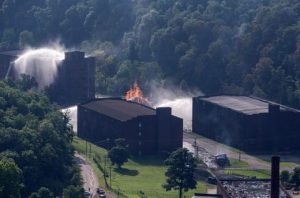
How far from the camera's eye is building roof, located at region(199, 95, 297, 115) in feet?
198

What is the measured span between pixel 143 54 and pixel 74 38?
12.6 meters

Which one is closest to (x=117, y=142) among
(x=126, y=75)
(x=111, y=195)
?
(x=111, y=195)

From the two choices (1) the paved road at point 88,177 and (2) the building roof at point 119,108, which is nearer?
(1) the paved road at point 88,177

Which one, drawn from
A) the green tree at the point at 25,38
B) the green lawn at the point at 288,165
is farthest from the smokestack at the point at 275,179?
the green tree at the point at 25,38

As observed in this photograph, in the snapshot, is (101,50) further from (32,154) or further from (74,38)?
(32,154)

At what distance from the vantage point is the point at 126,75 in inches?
3182

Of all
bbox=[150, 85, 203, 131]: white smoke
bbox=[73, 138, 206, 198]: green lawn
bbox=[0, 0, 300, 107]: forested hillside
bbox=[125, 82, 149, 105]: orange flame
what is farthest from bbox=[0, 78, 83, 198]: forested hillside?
bbox=[0, 0, 300, 107]: forested hillside

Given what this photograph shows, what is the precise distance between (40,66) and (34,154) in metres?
27.9

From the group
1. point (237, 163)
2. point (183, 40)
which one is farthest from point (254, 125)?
point (183, 40)

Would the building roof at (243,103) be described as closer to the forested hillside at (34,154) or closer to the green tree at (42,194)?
the forested hillside at (34,154)

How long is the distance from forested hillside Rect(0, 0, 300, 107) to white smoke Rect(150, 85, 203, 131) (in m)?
0.88

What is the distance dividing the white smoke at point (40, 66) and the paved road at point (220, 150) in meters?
14.0

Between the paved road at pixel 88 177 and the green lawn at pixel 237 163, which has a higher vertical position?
the green lawn at pixel 237 163

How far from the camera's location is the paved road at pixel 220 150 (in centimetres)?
5612
